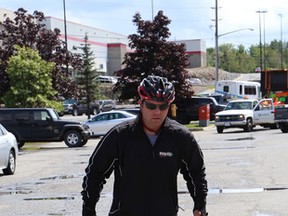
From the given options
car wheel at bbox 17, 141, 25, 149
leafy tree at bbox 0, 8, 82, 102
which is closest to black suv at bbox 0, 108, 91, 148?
car wheel at bbox 17, 141, 25, 149

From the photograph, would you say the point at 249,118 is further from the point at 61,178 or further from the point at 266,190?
the point at 266,190

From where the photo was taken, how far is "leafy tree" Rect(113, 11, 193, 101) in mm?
40438

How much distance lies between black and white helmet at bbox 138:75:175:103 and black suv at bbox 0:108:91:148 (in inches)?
872

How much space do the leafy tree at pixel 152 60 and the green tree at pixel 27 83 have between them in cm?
796

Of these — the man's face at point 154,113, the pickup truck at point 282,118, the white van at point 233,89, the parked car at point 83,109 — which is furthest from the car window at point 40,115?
the parked car at point 83,109

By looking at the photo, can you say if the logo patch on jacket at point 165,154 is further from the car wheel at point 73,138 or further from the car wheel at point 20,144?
the car wheel at point 20,144

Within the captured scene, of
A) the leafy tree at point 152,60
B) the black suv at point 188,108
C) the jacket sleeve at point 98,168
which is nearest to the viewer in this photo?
the jacket sleeve at point 98,168

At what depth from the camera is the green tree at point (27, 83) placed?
3278 centimetres

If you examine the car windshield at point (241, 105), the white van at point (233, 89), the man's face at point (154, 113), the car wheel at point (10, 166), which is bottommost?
the car wheel at point (10, 166)

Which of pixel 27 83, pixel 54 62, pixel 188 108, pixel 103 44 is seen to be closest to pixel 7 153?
pixel 27 83

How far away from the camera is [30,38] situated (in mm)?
38281

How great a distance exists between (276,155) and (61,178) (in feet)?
20.7

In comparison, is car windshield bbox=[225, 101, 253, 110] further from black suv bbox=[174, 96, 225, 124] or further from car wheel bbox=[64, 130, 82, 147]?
car wheel bbox=[64, 130, 82, 147]

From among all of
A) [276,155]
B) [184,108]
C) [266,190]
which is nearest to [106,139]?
[266,190]
